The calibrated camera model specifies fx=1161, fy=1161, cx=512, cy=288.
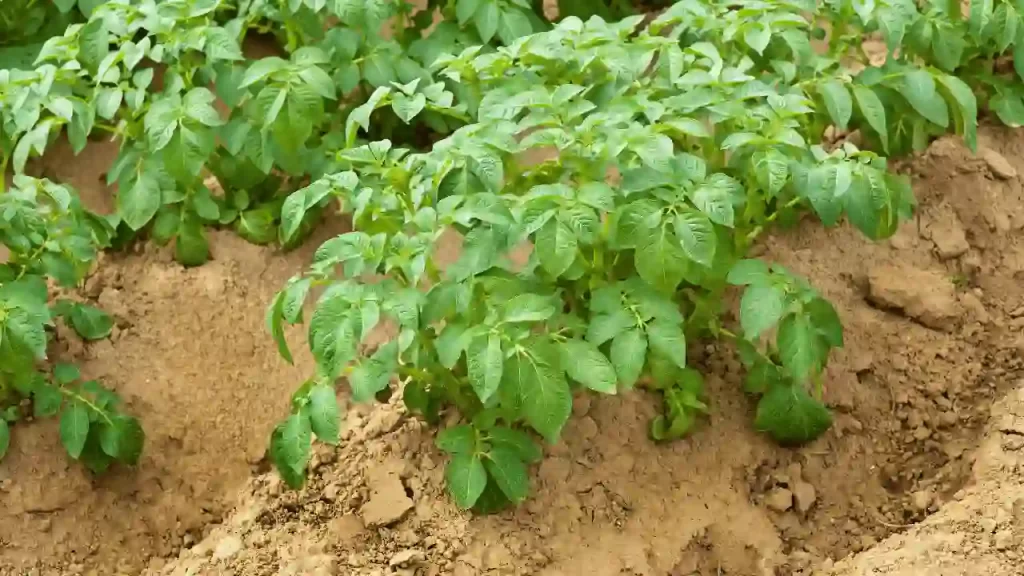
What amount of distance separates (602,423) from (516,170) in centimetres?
67

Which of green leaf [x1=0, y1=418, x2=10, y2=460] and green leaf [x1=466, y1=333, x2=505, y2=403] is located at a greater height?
green leaf [x1=466, y1=333, x2=505, y2=403]

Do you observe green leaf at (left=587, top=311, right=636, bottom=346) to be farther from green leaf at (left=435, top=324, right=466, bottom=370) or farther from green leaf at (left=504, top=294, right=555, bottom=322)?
green leaf at (left=435, top=324, right=466, bottom=370)

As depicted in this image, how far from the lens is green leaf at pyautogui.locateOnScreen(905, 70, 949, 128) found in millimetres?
3100

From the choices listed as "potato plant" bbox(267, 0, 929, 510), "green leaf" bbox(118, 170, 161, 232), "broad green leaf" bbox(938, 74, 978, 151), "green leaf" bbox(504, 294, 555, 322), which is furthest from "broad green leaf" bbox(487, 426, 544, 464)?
"broad green leaf" bbox(938, 74, 978, 151)

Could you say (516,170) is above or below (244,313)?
above

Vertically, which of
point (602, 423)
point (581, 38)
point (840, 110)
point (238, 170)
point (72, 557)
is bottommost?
point (72, 557)

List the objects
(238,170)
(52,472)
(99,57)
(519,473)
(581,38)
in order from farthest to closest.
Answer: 1. (238,170)
2. (99,57)
3. (52,472)
4. (581,38)
5. (519,473)

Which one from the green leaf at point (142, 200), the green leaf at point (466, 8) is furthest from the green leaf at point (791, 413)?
the green leaf at point (142, 200)

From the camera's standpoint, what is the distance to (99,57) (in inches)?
128

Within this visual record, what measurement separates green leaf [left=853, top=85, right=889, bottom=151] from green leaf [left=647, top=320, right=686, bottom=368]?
957 mm

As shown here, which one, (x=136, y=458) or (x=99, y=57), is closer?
(x=136, y=458)

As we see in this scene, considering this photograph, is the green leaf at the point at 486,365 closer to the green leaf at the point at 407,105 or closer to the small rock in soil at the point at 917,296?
the green leaf at the point at 407,105

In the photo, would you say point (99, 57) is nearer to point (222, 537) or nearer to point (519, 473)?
point (222, 537)

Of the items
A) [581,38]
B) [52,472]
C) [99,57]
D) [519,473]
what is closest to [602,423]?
[519,473]
